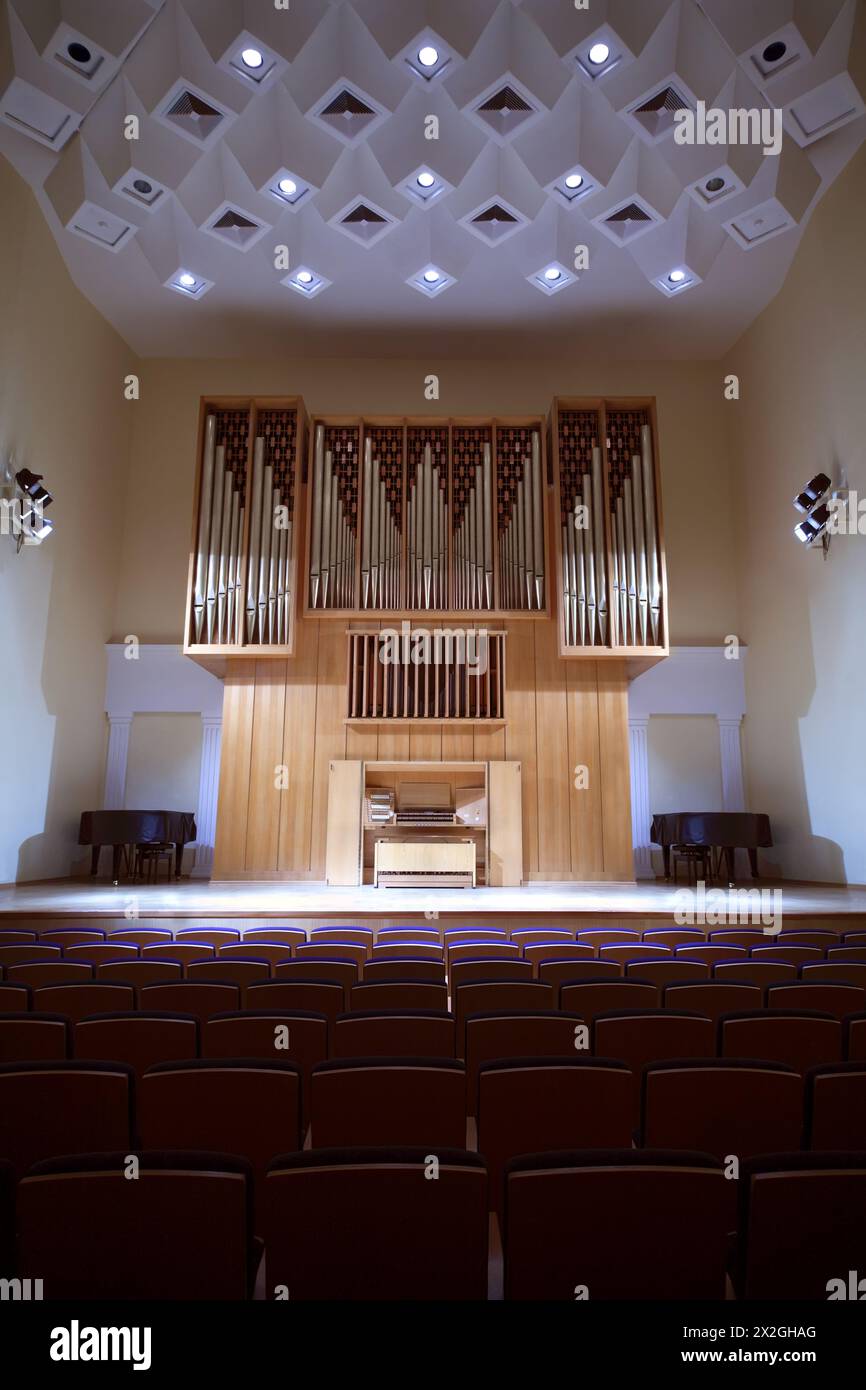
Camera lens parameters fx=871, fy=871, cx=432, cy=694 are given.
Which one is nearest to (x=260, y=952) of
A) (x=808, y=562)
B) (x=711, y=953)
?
(x=711, y=953)

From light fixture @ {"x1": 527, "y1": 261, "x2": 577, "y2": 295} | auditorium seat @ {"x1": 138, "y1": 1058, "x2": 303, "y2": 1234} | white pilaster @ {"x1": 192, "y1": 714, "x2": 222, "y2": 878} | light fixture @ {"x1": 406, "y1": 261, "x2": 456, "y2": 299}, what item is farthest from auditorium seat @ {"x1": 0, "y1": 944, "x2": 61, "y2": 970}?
light fixture @ {"x1": 527, "y1": 261, "x2": 577, "y2": 295}

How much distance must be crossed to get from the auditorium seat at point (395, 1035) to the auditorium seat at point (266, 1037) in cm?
7

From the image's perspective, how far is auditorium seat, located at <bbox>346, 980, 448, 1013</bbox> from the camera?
2729mm

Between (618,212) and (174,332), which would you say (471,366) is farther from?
(174,332)

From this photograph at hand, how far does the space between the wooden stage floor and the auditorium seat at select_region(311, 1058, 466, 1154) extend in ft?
11.9

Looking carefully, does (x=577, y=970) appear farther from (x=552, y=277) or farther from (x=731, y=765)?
(x=552, y=277)

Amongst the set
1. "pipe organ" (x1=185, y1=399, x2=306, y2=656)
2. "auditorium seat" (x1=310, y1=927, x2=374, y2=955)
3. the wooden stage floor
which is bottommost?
"auditorium seat" (x1=310, y1=927, x2=374, y2=955)

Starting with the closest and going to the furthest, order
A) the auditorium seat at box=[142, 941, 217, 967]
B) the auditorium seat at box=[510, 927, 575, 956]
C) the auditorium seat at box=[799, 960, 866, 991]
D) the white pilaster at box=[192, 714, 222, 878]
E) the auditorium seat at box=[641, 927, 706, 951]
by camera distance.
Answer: the auditorium seat at box=[799, 960, 866, 991] < the auditorium seat at box=[142, 941, 217, 967] < the auditorium seat at box=[641, 927, 706, 951] < the auditorium seat at box=[510, 927, 575, 956] < the white pilaster at box=[192, 714, 222, 878]

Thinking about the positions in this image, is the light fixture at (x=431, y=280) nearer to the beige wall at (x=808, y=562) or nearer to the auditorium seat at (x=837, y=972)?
the beige wall at (x=808, y=562)

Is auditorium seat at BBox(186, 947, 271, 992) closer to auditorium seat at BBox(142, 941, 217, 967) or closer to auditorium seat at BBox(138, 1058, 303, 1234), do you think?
auditorium seat at BBox(142, 941, 217, 967)

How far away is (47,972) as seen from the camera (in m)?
3.11

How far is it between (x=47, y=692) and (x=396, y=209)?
211 inches

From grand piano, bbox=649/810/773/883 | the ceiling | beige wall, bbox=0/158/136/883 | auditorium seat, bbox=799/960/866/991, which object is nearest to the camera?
auditorium seat, bbox=799/960/866/991

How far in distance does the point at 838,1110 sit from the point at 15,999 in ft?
7.34
